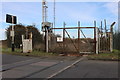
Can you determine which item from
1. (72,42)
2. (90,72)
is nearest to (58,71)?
(90,72)

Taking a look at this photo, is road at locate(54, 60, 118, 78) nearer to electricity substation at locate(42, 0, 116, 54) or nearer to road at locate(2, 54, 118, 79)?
road at locate(2, 54, 118, 79)

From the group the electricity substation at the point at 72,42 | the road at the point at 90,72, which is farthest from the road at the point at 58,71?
the electricity substation at the point at 72,42

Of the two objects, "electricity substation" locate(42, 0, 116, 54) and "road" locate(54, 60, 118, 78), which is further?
"electricity substation" locate(42, 0, 116, 54)

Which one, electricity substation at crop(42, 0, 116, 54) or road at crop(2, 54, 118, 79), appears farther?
electricity substation at crop(42, 0, 116, 54)

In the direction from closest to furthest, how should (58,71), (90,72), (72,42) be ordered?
(90,72)
(58,71)
(72,42)

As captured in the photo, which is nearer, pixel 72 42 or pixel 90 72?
pixel 90 72

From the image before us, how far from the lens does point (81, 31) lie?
72.3ft

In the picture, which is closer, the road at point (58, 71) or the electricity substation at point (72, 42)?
the road at point (58, 71)

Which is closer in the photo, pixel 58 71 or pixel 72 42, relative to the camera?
pixel 58 71

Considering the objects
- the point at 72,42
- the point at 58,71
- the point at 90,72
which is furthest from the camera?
the point at 72,42

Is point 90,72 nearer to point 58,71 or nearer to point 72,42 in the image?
point 58,71

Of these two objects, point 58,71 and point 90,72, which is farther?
point 58,71

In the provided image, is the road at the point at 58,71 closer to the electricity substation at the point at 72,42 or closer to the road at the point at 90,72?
the road at the point at 90,72

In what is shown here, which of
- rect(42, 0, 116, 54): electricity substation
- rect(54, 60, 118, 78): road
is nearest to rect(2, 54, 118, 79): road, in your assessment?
rect(54, 60, 118, 78): road
